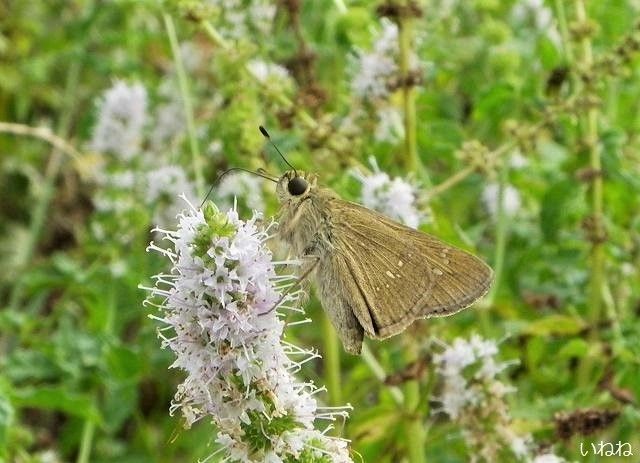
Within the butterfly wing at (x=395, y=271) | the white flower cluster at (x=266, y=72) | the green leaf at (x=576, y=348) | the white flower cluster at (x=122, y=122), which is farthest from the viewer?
the white flower cluster at (x=122, y=122)

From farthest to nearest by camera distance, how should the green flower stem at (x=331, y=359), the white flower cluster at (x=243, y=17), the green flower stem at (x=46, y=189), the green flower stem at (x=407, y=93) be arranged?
the green flower stem at (x=46, y=189) < the white flower cluster at (x=243, y=17) < the green flower stem at (x=331, y=359) < the green flower stem at (x=407, y=93)

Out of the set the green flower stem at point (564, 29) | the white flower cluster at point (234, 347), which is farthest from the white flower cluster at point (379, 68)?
the white flower cluster at point (234, 347)

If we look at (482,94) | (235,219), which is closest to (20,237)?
(482,94)

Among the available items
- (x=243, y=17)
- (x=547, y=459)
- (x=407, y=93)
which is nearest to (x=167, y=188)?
(x=243, y=17)

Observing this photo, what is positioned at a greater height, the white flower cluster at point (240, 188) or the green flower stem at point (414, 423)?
the white flower cluster at point (240, 188)

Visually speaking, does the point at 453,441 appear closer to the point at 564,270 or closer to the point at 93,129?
the point at 564,270

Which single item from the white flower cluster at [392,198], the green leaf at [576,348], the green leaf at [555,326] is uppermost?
the white flower cluster at [392,198]

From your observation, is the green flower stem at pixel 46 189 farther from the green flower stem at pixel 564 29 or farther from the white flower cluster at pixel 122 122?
the green flower stem at pixel 564 29
